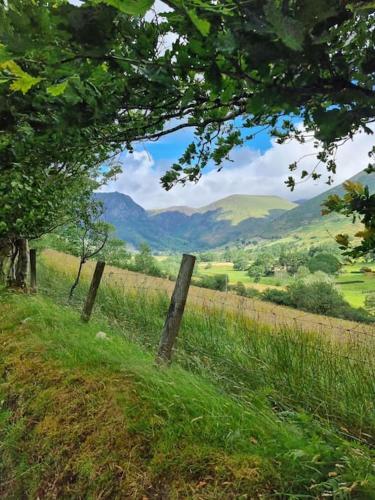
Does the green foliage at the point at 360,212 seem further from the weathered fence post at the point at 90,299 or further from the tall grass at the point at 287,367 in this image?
the weathered fence post at the point at 90,299

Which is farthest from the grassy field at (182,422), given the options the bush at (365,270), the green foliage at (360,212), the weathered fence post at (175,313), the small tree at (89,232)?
the small tree at (89,232)

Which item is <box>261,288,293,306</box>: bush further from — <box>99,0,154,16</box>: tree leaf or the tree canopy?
<box>99,0,154,16</box>: tree leaf

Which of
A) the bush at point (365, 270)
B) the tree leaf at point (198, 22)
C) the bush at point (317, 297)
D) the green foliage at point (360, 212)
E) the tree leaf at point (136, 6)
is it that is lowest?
the bush at point (317, 297)

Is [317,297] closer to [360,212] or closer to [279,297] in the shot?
[279,297]

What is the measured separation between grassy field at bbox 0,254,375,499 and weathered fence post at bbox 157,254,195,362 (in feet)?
1.17

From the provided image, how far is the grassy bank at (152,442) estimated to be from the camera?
256 centimetres

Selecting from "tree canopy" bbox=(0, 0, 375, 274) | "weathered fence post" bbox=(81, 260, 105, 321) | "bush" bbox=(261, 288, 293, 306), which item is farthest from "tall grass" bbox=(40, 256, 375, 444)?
"bush" bbox=(261, 288, 293, 306)

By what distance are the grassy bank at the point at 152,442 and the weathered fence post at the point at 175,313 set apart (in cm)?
34

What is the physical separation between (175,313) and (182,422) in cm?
167

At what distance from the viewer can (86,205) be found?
44.2 ft

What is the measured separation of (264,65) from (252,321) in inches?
281

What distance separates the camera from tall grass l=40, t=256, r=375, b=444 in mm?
3953

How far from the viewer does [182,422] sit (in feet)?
10.4

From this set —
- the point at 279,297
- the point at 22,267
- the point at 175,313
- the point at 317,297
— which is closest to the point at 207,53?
the point at 175,313
